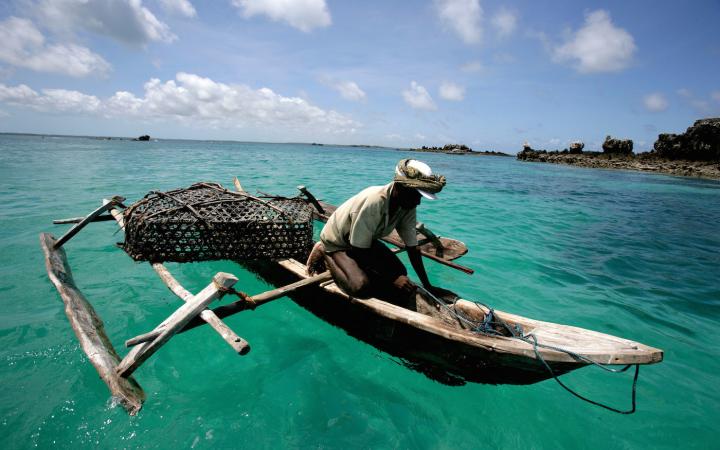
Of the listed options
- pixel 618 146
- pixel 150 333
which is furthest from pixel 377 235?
pixel 618 146

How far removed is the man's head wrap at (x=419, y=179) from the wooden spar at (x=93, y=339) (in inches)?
119

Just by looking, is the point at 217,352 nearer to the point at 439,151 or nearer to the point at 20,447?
the point at 20,447

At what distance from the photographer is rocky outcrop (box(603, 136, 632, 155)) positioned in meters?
52.7

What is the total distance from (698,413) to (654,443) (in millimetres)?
871

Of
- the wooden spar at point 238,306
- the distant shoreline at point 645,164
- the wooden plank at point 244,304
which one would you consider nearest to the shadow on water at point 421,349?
the wooden spar at point 238,306

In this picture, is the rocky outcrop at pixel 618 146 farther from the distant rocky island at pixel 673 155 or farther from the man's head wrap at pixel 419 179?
the man's head wrap at pixel 419 179

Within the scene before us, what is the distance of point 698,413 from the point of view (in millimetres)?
3824

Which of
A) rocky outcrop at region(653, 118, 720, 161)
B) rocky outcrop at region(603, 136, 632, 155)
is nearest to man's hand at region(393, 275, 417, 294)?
rocky outcrop at region(653, 118, 720, 161)

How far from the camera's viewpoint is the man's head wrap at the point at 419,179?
3.18 metres

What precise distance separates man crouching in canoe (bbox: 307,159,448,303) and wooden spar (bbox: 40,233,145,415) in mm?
2126

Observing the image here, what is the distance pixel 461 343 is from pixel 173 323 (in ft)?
8.52

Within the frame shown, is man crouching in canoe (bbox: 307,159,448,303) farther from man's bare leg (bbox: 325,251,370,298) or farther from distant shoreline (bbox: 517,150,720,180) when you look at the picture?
distant shoreline (bbox: 517,150,720,180)

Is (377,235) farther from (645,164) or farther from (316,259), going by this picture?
(645,164)

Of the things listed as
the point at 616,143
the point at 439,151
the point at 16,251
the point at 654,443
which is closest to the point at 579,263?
the point at 654,443
